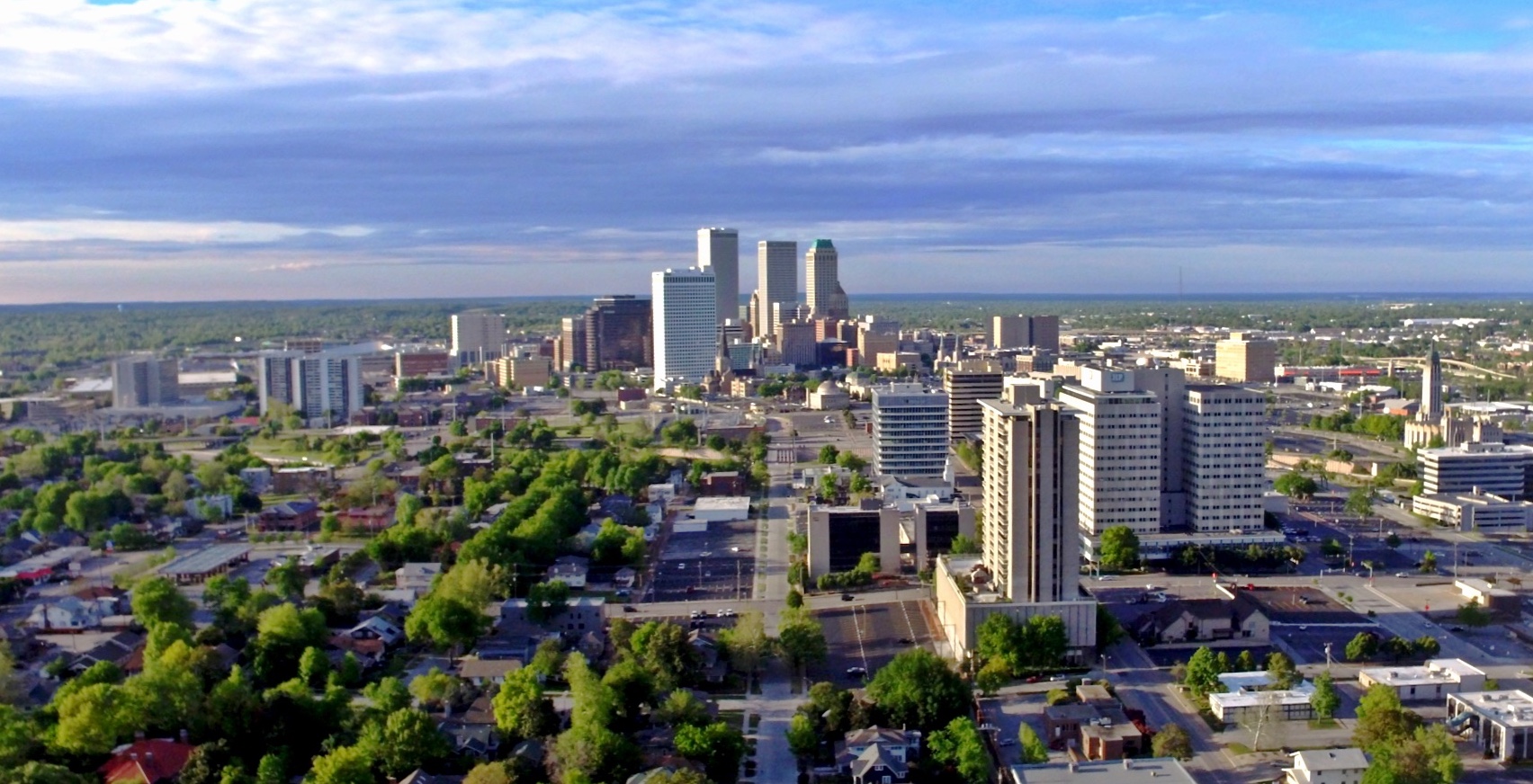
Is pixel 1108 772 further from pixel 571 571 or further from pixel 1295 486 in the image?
pixel 1295 486

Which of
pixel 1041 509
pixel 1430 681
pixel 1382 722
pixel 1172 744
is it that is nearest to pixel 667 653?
pixel 1041 509

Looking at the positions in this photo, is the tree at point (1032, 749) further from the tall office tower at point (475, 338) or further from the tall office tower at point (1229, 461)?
the tall office tower at point (475, 338)

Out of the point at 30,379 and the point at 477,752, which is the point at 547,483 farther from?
the point at 30,379

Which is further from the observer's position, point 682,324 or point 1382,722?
point 682,324

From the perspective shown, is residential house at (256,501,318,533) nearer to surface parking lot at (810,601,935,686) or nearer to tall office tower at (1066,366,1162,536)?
surface parking lot at (810,601,935,686)

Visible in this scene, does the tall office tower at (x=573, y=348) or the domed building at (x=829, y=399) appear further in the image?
the tall office tower at (x=573, y=348)

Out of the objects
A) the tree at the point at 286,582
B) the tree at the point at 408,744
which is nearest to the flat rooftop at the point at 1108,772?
the tree at the point at 408,744
